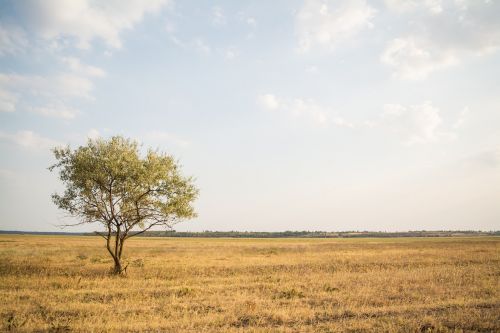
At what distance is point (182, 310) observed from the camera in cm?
1541

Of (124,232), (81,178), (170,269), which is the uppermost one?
(81,178)

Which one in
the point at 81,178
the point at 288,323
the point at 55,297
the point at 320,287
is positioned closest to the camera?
the point at 288,323

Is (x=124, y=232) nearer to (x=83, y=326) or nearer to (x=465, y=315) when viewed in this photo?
(x=83, y=326)

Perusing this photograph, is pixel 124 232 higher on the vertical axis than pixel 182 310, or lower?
higher

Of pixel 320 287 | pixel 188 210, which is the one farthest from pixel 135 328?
pixel 188 210

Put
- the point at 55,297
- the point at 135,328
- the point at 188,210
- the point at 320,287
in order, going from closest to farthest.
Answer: the point at 135,328, the point at 55,297, the point at 320,287, the point at 188,210

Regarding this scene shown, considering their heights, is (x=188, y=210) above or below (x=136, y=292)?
above

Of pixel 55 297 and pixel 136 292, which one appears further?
pixel 136 292

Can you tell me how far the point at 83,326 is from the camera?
499 inches

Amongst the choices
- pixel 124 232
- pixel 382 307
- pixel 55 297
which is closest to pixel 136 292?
pixel 55 297

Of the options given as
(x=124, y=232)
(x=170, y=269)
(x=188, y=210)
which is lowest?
(x=170, y=269)

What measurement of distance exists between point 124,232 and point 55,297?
10658mm

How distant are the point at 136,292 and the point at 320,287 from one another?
37.1ft

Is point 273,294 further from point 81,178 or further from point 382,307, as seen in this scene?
point 81,178
